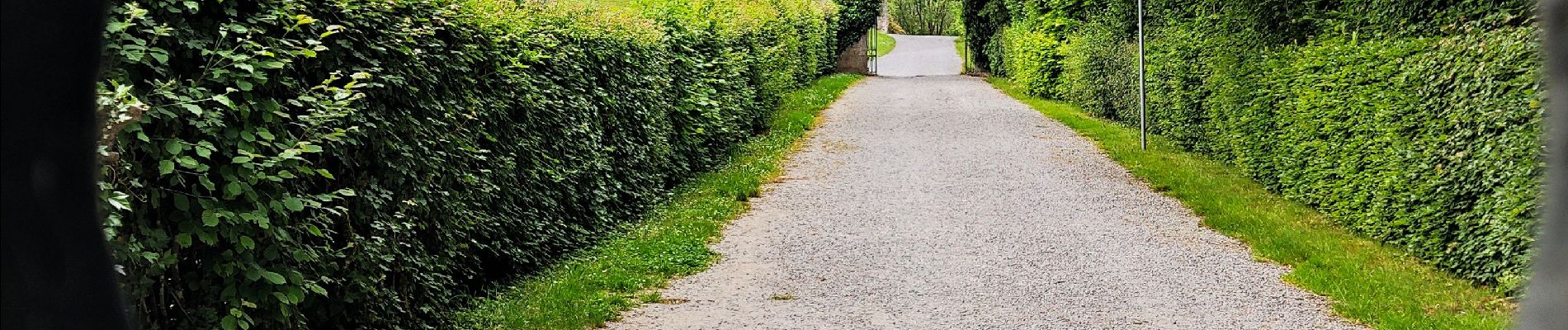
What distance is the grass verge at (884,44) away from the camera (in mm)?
61375

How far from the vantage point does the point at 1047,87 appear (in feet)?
94.2

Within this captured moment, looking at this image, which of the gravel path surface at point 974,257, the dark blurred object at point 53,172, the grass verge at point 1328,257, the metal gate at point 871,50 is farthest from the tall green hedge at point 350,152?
the metal gate at point 871,50

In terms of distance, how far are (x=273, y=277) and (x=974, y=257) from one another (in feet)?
20.0

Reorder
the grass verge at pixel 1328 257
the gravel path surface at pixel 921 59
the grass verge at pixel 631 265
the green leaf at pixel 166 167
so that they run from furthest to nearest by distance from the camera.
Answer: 1. the gravel path surface at pixel 921 59
2. the grass verge at pixel 1328 257
3. the grass verge at pixel 631 265
4. the green leaf at pixel 166 167

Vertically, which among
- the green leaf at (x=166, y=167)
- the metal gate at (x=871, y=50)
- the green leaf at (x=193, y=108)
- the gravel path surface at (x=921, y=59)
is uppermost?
the green leaf at (x=193, y=108)

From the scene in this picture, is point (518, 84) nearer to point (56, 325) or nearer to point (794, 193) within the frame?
point (794, 193)

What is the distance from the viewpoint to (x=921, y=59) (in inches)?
2222

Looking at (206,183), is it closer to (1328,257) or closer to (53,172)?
(53,172)

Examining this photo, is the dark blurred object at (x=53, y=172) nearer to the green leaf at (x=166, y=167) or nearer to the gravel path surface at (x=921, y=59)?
the green leaf at (x=166, y=167)

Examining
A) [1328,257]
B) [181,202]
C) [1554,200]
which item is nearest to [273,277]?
[181,202]

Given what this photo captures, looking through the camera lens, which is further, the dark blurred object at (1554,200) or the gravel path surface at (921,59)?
the gravel path surface at (921,59)

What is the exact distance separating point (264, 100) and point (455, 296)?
267 centimetres

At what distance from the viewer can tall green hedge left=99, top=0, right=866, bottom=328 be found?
4074 mm

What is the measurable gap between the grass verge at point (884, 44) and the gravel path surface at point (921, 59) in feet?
1.04
